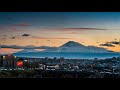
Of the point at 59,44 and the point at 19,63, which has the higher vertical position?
the point at 59,44

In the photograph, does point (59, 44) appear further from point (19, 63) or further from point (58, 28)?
point (19, 63)

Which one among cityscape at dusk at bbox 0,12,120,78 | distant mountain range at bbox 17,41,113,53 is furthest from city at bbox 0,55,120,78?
distant mountain range at bbox 17,41,113,53

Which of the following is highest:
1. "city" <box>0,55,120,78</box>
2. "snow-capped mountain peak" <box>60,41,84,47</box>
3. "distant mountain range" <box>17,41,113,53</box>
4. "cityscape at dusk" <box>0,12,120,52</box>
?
"cityscape at dusk" <box>0,12,120,52</box>

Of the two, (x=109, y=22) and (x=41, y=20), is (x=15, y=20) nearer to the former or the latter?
(x=41, y=20)

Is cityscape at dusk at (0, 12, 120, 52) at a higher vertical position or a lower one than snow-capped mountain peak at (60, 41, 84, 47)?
higher

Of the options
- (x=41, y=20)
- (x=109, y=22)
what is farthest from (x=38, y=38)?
(x=109, y=22)

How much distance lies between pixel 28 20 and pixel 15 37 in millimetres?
300

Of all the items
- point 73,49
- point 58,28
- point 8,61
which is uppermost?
point 58,28

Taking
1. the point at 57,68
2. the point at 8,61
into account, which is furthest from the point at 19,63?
the point at 57,68

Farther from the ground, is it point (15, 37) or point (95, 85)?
point (15, 37)

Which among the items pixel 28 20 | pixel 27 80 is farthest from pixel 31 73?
pixel 28 20

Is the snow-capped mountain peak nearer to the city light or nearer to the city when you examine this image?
the city

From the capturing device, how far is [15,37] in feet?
34.1
